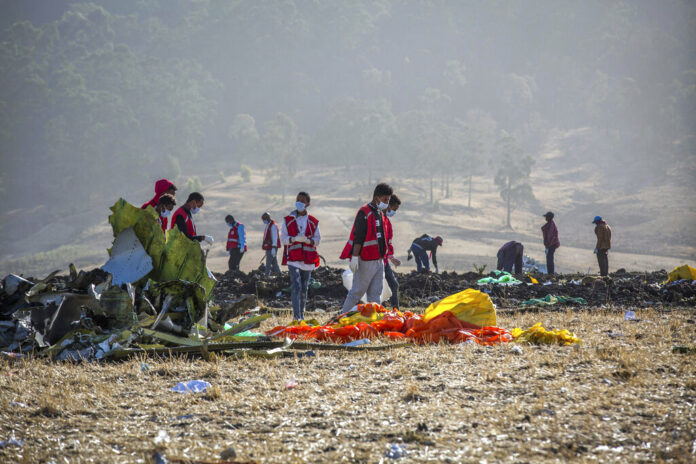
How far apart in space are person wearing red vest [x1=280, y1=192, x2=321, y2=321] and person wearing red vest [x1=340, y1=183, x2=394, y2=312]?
68 cm

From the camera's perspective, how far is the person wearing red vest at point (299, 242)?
726 cm

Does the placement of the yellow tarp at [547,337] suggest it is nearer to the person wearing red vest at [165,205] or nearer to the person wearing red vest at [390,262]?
the person wearing red vest at [390,262]

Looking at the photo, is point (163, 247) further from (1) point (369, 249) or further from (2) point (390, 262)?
(2) point (390, 262)

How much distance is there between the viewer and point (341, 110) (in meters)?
94.6

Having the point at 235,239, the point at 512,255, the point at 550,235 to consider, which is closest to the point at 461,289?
the point at 512,255

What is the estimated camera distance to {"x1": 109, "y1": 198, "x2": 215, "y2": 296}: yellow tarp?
5.68 metres

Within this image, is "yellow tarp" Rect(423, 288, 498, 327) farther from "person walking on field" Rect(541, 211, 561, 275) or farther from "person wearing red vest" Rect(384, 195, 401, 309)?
"person walking on field" Rect(541, 211, 561, 275)

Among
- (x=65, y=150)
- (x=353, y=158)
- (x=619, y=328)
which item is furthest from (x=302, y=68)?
(x=619, y=328)

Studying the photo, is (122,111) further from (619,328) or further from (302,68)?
(619,328)

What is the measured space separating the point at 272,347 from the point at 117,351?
4.14 feet

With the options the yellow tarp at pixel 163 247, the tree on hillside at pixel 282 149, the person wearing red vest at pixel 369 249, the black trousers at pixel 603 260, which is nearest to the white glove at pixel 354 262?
the person wearing red vest at pixel 369 249

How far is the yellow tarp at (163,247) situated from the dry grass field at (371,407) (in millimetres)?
1165

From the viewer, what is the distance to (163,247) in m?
5.73

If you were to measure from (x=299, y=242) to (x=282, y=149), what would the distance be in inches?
2555
